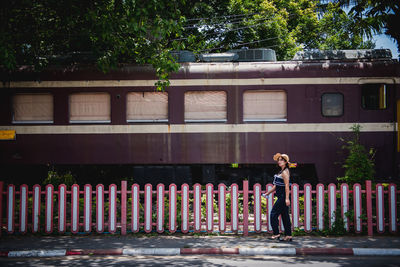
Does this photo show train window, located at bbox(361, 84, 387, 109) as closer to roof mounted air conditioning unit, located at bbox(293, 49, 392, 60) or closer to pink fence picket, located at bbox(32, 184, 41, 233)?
roof mounted air conditioning unit, located at bbox(293, 49, 392, 60)

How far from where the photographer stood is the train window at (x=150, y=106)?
11.0 metres

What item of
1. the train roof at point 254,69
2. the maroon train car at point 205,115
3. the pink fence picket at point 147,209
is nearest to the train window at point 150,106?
the maroon train car at point 205,115

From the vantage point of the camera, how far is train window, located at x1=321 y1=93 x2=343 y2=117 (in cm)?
1080

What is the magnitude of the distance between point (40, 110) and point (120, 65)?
2622 mm

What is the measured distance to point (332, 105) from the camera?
10.8 meters

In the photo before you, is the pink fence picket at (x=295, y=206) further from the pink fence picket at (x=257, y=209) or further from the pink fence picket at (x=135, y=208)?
the pink fence picket at (x=135, y=208)

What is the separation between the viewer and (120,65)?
11.0 meters

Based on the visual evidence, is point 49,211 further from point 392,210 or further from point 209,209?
point 392,210

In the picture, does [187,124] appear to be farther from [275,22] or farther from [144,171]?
[275,22]

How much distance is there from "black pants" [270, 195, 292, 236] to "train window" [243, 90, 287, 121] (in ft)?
13.0

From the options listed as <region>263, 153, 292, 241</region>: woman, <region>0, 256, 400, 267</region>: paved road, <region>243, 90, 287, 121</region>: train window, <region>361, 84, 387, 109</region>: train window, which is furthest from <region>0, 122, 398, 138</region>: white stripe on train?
<region>0, 256, 400, 267</region>: paved road

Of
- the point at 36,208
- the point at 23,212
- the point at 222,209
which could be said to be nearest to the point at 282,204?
the point at 222,209

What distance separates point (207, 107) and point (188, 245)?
4.87 metres

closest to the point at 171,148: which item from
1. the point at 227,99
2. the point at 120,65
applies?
the point at 227,99
